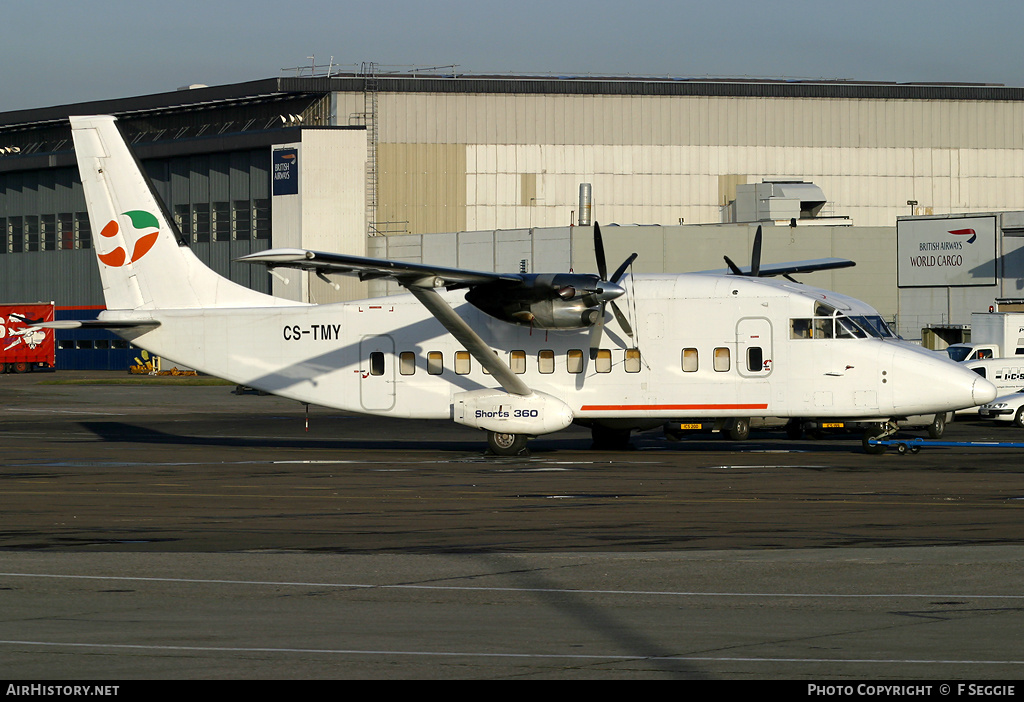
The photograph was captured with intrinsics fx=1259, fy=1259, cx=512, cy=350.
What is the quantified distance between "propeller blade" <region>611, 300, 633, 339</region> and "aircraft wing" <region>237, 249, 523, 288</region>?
2436 millimetres

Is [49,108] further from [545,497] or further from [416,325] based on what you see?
[545,497]

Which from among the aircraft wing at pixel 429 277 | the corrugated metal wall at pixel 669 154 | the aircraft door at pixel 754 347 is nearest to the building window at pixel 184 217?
the corrugated metal wall at pixel 669 154

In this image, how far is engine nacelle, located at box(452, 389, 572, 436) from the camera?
27.1 m

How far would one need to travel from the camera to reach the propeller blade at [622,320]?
2730 cm

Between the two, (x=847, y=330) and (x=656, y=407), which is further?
(x=656, y=407)

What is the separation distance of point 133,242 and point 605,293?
38.7 ft

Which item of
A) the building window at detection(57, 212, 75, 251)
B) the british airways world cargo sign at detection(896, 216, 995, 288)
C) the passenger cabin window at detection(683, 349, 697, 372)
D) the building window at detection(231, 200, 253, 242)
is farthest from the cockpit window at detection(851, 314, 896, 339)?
the building window at detection(57, 212, 75, 251)

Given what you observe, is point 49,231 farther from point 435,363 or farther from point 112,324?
point 435,363

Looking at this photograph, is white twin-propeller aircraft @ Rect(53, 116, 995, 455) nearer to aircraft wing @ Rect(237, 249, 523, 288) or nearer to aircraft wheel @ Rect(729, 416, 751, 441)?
aircraft wing @ Rect(237, 249, 523, 288)

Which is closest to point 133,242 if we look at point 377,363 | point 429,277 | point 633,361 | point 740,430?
point 377,363

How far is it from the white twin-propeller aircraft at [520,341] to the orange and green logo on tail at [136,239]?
0.11 ft

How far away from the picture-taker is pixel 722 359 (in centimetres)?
2708

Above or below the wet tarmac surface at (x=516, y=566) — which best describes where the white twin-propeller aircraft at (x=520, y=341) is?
above

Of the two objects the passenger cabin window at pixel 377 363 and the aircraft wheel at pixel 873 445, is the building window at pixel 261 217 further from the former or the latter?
the aircraft wheel at pixel 873 445
